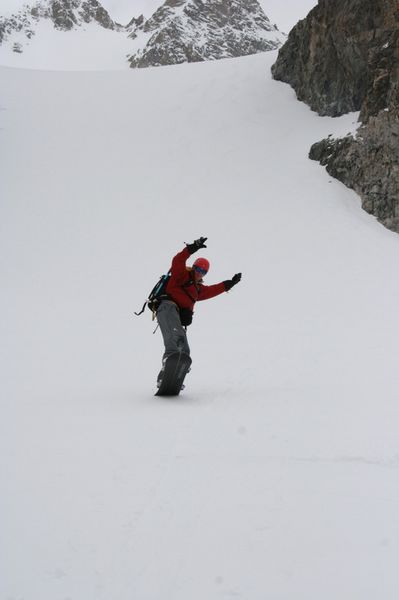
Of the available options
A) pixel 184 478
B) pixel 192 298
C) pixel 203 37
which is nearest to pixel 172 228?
pixel 192 298

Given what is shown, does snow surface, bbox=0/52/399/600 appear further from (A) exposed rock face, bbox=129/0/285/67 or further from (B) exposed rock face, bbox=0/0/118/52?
(B) exposed rock face, bbox=0/0/118/52

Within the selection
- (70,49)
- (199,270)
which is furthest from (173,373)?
(70,49)

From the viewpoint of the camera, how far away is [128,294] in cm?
1352

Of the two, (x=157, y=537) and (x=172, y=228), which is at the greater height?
(x=157, y=537)

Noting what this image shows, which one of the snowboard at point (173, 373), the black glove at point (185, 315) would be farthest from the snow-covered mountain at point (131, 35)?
the snowboard at point (173, 373)

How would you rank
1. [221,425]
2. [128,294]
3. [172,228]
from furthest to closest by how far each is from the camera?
[172,228] → [128,294] → [221,425]

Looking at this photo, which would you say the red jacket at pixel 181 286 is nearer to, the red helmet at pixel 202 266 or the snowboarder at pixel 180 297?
the snowboarder at pixel 180 297

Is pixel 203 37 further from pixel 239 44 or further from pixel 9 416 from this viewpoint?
pixel 9 416

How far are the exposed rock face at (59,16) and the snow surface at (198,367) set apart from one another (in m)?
169

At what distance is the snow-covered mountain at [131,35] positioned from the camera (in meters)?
140

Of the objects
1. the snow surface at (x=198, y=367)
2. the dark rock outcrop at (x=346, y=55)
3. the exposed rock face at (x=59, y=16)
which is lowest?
the exposed rock face at (x=59, y=16)

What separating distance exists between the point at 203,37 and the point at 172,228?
140 m

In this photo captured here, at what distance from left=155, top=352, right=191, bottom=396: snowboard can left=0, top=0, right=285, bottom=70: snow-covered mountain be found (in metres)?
139

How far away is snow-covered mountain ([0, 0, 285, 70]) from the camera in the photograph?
460 feet
